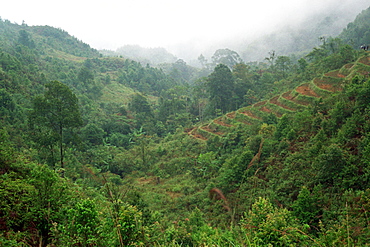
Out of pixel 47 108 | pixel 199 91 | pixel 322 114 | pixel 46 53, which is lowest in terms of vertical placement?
pixel 47 108

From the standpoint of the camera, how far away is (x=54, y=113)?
12539mm

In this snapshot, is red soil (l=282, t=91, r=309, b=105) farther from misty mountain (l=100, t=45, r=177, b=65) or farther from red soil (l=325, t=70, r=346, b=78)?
misty mountain (l=100, t=45, r=177, b=65)

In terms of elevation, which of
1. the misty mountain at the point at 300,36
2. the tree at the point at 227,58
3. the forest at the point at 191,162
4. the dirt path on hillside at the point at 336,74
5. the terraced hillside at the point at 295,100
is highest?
the misty mountain at the point at 300,36

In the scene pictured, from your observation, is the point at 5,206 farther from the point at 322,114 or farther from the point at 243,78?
the point at 243,78

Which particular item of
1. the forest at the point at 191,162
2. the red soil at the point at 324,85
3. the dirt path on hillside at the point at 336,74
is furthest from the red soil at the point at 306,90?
the dirt path on hillside at the point at 336,74

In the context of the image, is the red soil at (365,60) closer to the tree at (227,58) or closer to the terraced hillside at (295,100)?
the terraced hillside at (295,100)

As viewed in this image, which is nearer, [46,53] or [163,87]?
[46,53]

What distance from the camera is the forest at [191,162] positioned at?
14.1 feet

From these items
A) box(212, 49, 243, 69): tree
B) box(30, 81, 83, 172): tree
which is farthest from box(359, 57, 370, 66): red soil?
box(212, 49, 243, 69): tree

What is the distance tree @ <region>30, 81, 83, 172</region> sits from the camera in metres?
11.6

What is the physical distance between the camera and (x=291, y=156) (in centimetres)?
1081

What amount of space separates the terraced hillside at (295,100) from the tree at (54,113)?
11.8 meters

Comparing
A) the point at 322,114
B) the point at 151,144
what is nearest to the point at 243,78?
the point at 151,144

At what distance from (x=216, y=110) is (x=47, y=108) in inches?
734
